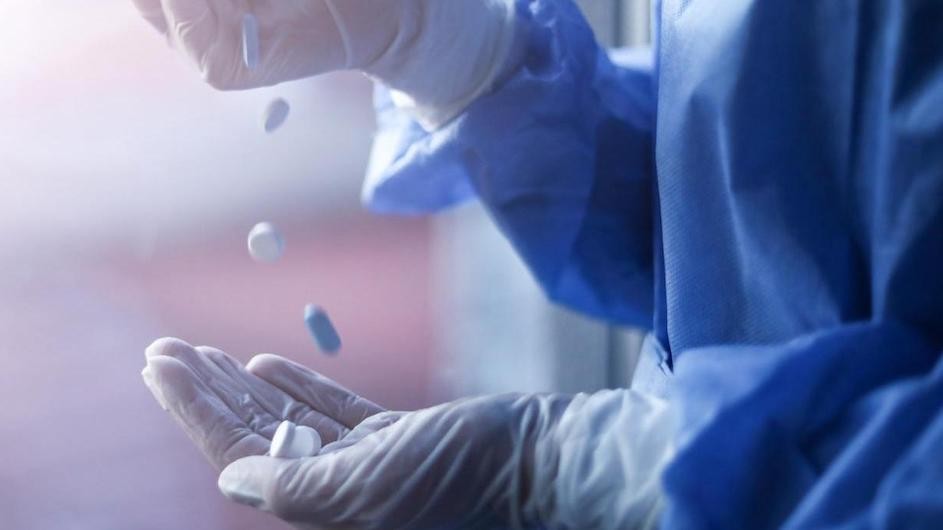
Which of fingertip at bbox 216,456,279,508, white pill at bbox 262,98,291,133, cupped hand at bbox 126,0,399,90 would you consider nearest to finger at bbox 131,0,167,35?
cupped hand at bbox 126,0,399,90

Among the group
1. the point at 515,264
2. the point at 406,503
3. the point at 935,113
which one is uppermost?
the point at 935,113

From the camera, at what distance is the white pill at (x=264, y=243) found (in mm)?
813

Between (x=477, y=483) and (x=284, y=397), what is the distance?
242 millimetres

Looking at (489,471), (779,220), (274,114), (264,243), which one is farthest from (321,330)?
(779,220)

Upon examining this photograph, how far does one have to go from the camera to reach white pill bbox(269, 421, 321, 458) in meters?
0.61

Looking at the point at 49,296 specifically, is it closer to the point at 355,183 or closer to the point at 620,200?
the point at 355,183

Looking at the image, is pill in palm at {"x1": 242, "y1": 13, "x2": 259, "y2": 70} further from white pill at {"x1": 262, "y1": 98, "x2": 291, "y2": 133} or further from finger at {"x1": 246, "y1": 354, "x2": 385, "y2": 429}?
finger at {"x1": 246, "y1": 354, "x2": 385, "y2": 429}

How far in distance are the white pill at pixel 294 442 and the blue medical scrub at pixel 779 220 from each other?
0.84 ft

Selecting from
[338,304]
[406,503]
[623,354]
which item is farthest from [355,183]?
[406,503]

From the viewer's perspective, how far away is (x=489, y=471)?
20.7 inches

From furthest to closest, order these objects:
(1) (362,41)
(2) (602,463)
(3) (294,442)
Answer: (1) (362,41), (3) (294,442), (2) (602,463)

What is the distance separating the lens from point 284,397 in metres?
0.71

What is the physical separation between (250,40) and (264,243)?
0.64 feet

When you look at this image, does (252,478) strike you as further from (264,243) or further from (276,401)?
(264,243)
